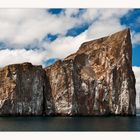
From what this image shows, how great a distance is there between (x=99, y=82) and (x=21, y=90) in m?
13.1

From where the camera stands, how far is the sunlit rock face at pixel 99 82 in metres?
Result: 79.9

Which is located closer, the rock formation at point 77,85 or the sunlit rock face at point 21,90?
the sunlit rock face at point 21,90

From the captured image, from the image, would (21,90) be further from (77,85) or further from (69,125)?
(69,125)

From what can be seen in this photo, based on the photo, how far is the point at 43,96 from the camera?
3221 inches

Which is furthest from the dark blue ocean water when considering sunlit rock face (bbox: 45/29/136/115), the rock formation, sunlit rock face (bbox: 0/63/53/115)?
sunlit rock face (bbox: 45/29/136/115)

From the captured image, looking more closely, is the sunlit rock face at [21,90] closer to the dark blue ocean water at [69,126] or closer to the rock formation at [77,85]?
the rock formation at [77,85]

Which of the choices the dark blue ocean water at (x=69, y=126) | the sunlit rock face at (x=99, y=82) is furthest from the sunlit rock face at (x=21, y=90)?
the dark blue ocean water at (x=69, y=126)

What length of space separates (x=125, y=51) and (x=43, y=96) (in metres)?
15.6

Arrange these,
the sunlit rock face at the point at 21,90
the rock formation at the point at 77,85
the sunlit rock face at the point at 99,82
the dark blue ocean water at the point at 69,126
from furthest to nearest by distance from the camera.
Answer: the sunlit rock face at the point at 99,82 < the rock formation at the point at 77,85 < the sunlit rock face at the point at 21,90 < the dark blue ocean water at the point at 69,126

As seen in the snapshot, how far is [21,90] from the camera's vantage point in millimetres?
79188

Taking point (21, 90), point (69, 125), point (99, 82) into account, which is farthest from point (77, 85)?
point (69, 125)

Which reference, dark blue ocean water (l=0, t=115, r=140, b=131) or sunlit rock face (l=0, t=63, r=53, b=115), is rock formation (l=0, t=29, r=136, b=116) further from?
dark blue ocean water (l=0, t=115, r=140, b=131)
